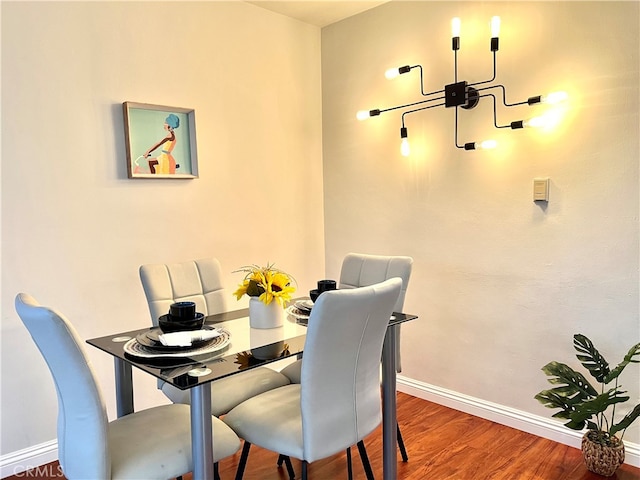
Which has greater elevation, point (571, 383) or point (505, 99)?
point (505, 99)

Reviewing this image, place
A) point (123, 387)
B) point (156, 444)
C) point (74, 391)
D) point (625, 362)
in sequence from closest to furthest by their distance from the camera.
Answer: point (74, 391), point (156, 444), point (123, 387), point (625, 362)

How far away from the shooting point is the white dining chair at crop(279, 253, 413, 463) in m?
2.31

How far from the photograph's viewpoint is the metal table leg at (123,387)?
1.93 meters

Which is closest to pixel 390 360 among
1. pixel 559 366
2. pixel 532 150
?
pixel 559 366

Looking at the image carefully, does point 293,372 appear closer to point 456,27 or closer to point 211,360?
point 211,360

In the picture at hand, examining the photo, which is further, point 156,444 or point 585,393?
point 585,393

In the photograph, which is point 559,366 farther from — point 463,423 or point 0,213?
point 0,213

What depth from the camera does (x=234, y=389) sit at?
6.91ft

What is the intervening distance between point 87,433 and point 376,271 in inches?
59.4

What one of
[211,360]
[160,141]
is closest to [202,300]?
[211,360]

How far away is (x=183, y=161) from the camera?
9.29 feet

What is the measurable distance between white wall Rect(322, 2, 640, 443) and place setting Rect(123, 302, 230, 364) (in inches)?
62.4

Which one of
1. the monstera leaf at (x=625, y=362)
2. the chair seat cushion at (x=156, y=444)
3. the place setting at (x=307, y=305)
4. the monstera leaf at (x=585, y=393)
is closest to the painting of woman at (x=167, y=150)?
the place setting at (x=307, y=305)

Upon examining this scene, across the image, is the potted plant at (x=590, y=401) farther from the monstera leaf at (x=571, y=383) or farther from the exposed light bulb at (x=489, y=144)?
the exposed light bulb at (x=489, y=144)
